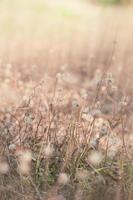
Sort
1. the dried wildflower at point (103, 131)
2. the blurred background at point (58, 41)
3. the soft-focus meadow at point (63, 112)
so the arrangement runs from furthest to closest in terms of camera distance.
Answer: the blurred background at point (58, 41) → the dried wildflower at point (103, 131) → the soft-focus meadow at point (63, 112)

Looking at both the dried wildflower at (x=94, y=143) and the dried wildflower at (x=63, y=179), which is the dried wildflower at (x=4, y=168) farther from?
the dried wildflower at (x=94, y=143)

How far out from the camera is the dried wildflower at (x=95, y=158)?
3.55 m

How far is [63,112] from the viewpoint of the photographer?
14.8ft

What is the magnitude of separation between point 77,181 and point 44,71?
6.79 feet

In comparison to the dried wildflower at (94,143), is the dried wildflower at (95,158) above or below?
below

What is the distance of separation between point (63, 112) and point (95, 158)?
0.99 m

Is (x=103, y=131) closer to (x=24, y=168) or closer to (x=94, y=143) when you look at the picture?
(x=94, y=143)

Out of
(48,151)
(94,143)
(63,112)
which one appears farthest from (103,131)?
(63,112)

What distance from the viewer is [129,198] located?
3432mm

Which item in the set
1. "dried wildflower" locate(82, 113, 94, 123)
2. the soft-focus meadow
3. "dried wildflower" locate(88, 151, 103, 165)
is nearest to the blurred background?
the soft-focus meadow

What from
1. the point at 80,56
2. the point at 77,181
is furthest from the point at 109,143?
the point at 80,56

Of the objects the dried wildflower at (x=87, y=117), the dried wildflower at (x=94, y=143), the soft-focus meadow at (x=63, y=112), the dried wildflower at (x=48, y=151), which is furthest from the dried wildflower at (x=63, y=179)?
the dried wildflower at (x=87, y=117)

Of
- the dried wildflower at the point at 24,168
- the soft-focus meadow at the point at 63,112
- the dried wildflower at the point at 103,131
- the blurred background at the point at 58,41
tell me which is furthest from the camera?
the blurred background at the point at 58,41

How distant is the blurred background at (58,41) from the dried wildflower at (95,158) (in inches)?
38.8
